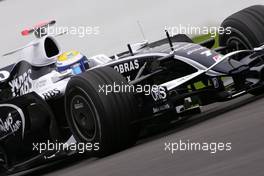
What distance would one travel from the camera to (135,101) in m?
8.29

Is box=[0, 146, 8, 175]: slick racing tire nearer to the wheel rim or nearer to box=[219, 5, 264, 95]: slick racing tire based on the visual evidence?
the wheel rim

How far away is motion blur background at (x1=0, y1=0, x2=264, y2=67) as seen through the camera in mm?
14656

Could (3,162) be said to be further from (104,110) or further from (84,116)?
(104,110)

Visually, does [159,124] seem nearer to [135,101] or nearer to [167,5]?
[135,101]

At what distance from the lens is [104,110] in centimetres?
820

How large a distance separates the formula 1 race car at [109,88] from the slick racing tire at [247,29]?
0.04 feet

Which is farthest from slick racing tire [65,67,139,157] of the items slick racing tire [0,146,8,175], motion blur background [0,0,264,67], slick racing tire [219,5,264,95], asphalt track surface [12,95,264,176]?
motion blur background [0,0,264,67]

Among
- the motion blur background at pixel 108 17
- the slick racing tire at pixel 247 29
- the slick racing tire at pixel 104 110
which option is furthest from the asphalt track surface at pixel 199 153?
the motion blur background at pixel 108 17

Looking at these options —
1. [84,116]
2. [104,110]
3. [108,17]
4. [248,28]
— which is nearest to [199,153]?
[104,110]

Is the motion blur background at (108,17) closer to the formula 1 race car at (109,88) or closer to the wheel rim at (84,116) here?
the formula 1 race car at (109,88)

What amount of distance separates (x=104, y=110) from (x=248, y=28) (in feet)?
9.35

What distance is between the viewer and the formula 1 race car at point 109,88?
835 centimetres

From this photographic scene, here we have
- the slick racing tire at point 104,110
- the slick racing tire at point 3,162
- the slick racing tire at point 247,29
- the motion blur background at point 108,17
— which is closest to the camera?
the slick racing tire at point 104,110

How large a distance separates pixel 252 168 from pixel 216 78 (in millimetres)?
3917
